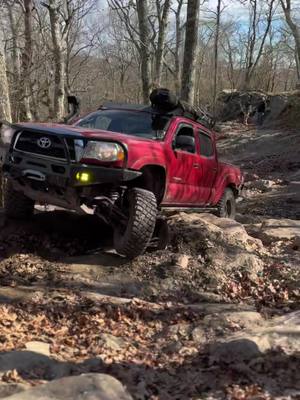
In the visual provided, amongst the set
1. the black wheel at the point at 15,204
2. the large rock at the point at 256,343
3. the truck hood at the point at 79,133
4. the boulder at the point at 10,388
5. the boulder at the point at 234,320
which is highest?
the truck hood at the point at 79,133

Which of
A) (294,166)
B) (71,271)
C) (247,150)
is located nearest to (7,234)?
(71,271)

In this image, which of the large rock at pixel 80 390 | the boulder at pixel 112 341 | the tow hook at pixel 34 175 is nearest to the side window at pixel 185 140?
the tow hook at pixel 34 175

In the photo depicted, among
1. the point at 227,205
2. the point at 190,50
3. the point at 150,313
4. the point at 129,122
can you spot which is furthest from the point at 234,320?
the point at 190,50

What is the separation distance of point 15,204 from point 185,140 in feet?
8.33

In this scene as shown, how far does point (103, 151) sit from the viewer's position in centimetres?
625

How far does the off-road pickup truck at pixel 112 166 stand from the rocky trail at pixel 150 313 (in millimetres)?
503

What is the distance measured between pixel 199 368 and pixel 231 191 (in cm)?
617

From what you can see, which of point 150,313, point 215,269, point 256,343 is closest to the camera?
point 256,343

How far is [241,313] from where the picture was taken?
5758 millimetres

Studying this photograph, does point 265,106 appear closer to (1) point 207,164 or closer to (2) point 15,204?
(1) point 207,164

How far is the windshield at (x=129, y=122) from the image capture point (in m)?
7.54

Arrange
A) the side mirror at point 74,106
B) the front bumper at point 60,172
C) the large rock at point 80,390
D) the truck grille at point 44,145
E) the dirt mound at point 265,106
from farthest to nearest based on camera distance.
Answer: the dirt mound at point 265,106
the side mirror at point 74,106
the truck grille at point 44,145
the front bumper at point 60,172
the large rock at point 80,390

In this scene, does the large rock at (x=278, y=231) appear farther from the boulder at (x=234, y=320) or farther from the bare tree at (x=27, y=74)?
the bare tree at (x=27, y=74)

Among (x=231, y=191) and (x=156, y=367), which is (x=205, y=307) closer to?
(x=156, y=367)
